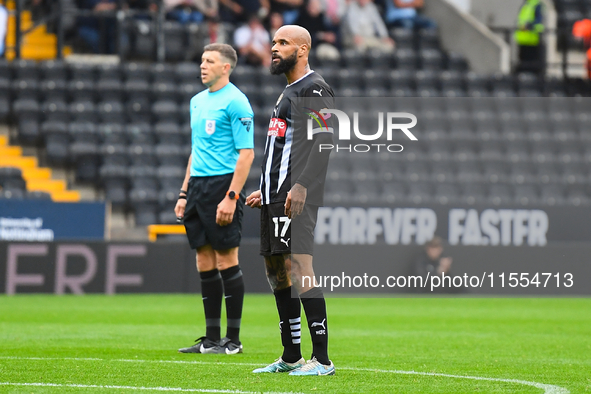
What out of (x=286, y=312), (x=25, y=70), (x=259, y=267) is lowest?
(x=259, y=267)

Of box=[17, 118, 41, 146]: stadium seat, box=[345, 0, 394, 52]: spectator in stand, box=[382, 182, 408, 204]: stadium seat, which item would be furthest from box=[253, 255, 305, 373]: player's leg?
box=[345, 0, 394, 52]: spectator in stand

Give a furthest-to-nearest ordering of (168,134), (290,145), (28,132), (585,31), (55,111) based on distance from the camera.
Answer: (585,31)
(168,134)
(55,111)
(28,132)
(290,145)

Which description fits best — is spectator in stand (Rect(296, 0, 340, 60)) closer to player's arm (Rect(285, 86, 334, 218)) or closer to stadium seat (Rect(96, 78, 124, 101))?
stadium seat (Rect(96, 78, 124, 101))

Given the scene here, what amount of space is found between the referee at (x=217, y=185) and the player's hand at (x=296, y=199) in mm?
1215

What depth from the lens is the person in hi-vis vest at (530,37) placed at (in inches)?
718

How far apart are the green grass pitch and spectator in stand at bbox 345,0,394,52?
25.1 ft

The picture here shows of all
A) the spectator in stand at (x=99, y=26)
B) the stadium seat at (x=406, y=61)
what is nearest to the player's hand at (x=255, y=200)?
the spectator in stand at (x=99, y=26)

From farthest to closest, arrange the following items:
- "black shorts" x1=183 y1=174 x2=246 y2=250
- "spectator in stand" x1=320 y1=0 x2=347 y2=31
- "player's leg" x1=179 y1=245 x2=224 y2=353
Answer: "spectator in stand" x1=320 y1=0 x2=347 y2=31
"player's leg" x1=179 y1=245 x2=224 y2=353
"black shorts" x1=183 y1=174 x2=246 y2=250

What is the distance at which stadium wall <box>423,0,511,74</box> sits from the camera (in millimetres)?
18438

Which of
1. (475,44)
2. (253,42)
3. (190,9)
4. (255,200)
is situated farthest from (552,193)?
(255,200)

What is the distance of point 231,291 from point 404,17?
13532 millimetres

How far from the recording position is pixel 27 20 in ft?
55.6

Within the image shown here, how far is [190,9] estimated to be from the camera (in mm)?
16922

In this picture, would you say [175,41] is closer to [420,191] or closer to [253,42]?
[253,42]
